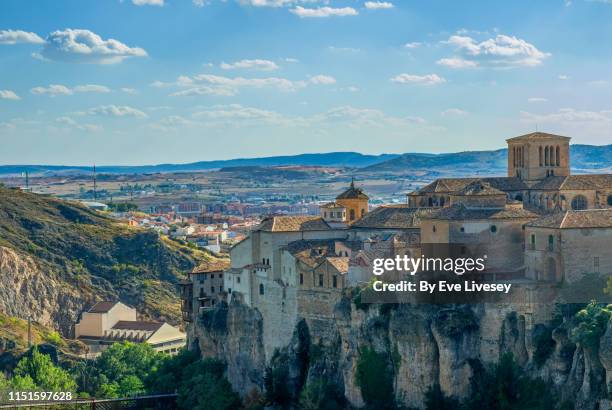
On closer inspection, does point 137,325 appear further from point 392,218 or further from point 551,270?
point 551,270

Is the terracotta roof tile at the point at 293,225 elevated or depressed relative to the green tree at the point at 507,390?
elevated

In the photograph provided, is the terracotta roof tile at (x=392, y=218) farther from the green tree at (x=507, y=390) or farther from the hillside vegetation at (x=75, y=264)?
the hillside vegetation at (x=75, y=264)

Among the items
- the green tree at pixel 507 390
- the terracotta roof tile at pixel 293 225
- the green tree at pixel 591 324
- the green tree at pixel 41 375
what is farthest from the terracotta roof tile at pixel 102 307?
the green tree at pixel 591 324

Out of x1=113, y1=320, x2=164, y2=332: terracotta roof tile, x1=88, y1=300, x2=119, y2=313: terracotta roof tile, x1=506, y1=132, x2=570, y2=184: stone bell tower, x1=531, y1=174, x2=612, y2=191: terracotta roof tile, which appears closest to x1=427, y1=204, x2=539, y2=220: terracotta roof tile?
x1=531, y1=174, x2=612, y2=191: terracotta roof tile

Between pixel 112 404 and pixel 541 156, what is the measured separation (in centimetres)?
3066

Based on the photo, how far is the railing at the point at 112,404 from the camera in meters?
70.9

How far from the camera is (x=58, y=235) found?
128125 mm

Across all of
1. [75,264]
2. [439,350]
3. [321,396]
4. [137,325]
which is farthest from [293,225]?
[75,264]

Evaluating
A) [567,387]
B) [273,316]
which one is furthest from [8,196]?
[567,387]

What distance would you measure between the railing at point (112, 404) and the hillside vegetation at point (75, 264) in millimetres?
35035

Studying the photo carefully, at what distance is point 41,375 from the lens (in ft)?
276

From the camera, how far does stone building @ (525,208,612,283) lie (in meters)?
50.7

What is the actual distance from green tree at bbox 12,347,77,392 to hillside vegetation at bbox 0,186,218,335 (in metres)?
20.2

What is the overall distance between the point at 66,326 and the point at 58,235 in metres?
20.2
